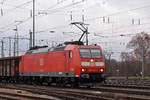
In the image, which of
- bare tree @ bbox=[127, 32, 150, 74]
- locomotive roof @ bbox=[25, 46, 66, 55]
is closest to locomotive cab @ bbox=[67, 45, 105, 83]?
locomotive roof @ bbox=[25, 46, 66, 55]

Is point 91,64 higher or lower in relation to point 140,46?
lower

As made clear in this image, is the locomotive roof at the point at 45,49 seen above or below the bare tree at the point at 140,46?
below

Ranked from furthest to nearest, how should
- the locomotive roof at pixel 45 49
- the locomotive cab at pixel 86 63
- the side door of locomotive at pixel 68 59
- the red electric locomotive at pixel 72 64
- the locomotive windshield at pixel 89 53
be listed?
the locomotive roof at pixel 45 49, the side door of locomotive at pixel 68 59, the locomotive windshield at pixel 89 53, the red electric locomotive at pixel 72 64, the locomotive cab at pixel 86 63

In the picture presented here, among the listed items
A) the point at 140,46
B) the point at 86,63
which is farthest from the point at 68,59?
the point at 140,46

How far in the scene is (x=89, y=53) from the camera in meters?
23.1

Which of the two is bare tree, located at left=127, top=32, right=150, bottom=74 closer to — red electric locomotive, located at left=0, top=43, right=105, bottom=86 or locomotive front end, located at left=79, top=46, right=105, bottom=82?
red electric locomotive, located at left=0, top=43, right=105, bottom=86

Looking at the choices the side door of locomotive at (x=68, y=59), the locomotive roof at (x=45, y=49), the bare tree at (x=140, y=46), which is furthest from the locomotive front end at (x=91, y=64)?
the bare tree at (x=140, y=46)

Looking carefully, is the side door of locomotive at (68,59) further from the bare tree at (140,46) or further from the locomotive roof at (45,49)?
the bare tree at (140,46)

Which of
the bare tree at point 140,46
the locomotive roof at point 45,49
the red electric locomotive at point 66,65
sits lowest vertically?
the red electric locomotive at point 66,65

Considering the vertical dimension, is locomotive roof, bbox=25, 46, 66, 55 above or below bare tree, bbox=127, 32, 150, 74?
below

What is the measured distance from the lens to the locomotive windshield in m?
22.8

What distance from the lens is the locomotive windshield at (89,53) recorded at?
2281cm

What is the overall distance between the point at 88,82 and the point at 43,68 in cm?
571

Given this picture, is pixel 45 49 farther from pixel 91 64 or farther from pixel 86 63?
pixel 91 64
